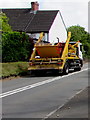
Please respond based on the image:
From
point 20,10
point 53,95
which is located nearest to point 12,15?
point 20,10

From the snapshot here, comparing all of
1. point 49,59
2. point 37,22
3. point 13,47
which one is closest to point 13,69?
point 49,59

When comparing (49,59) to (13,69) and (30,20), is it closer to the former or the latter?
(13,69)

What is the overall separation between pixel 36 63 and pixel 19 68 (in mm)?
1834

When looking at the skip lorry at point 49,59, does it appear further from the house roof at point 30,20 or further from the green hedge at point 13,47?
the house roof at point 30,20

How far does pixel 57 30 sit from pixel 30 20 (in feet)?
17.3

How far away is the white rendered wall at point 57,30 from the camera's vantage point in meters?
52.6

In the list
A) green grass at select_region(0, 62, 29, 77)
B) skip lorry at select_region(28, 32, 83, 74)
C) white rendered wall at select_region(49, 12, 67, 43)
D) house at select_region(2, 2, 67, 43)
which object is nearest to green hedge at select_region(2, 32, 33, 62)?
green grass at select_region(0, 62, 29, 77)

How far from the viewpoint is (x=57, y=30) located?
183 ft

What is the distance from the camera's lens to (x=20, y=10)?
58.3 meters

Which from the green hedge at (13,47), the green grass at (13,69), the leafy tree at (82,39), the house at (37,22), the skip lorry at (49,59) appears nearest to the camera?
the green grass at (13,69)

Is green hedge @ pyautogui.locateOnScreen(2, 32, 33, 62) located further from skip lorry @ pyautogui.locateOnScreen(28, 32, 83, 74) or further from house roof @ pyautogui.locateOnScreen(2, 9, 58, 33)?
house roof @ pyautogui.locateOnScreen(2, 9, 58, 33)

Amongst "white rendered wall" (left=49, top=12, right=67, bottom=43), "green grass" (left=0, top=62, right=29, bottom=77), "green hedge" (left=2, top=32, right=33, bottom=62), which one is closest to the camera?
"green grass" (left=0, top=62, right=29, bottom=77)

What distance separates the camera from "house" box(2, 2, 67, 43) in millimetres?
51188

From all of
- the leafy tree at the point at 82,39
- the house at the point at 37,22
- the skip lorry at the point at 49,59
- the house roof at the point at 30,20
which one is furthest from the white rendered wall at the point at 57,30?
the skip lorry at the point at 49,59
